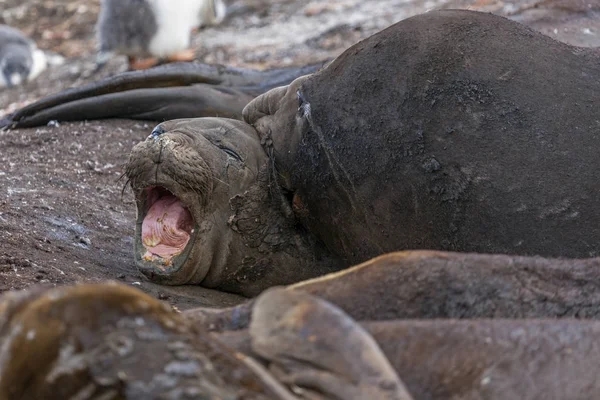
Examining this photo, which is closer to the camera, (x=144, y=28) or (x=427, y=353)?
(x=427, y=353)

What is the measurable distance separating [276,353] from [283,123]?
2149 mm

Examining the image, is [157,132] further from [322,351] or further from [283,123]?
[322,351]

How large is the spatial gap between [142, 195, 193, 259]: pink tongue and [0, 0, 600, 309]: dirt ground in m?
0.16

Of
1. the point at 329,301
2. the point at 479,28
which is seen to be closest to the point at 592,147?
the point at 479,28

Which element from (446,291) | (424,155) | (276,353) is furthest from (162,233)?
Answer: (276,353)

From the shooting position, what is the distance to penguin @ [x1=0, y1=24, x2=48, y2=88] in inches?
430

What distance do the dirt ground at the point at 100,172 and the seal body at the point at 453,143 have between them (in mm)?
643

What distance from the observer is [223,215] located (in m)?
3.80

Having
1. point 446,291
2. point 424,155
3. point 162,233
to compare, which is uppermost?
point 446,291

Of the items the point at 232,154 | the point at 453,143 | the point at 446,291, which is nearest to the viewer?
the point at 446,291

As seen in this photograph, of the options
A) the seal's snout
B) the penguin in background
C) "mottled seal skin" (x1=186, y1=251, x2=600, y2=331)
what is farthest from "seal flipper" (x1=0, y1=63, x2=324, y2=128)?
the penguin in background

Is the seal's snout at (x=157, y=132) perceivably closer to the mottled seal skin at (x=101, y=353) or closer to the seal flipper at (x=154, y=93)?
the seal flipper at (x=154, y=93)

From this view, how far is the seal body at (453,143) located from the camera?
10.6 ft

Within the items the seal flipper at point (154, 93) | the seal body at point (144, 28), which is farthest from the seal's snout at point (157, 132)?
the seal body at point (144, 28)
